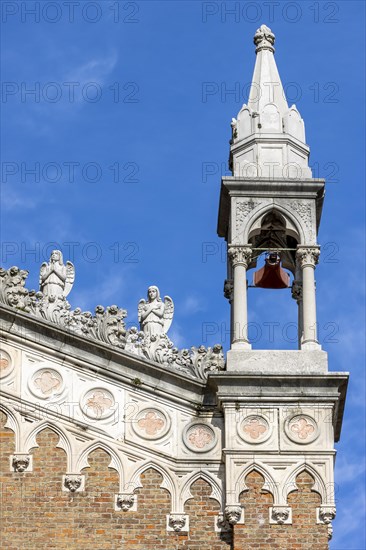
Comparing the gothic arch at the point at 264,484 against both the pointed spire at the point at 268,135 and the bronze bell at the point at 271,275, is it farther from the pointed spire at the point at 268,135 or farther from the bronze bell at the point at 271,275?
the pointed spire at the point at 268,135

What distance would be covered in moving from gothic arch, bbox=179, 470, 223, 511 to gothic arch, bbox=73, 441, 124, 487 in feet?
2.97

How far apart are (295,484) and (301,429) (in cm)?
85

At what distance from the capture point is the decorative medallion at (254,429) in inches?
1096

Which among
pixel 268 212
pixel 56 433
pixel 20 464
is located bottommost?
pixel 20 464

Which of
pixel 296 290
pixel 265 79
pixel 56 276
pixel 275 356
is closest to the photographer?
pixel 275 356

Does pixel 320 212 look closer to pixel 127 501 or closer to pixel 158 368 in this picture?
pixel 158 368

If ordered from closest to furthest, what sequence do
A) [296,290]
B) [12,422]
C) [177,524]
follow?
[177,524], [12,422], [296,290]

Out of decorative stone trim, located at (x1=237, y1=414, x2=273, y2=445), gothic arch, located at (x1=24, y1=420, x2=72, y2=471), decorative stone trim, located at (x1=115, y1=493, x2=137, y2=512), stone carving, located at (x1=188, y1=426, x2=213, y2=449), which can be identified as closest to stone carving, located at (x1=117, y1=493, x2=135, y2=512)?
decorative stone trim, located at (x1=115, y1=493, x2=137, y2=512)

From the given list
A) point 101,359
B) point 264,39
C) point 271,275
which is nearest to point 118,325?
point 101,359

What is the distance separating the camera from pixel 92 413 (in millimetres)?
28141

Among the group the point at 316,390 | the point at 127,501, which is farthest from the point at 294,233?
the point at 127,501

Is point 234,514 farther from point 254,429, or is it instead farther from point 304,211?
point 304,211

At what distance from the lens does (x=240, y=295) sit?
28.9 metres

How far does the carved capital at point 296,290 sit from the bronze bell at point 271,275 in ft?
3.18
